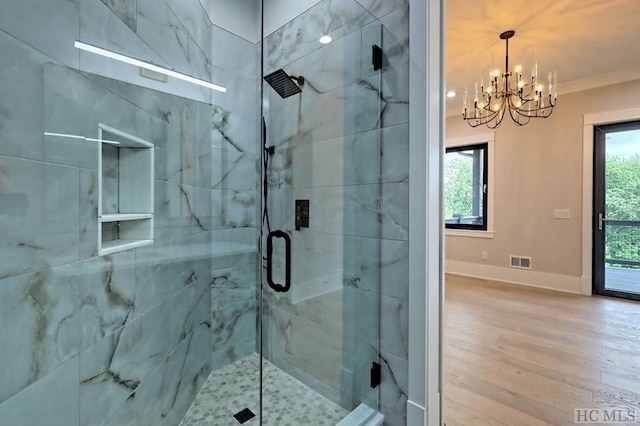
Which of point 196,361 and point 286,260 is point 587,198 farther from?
point 196,361

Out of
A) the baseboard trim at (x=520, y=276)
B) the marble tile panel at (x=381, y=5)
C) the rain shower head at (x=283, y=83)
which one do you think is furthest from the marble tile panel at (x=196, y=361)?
the baseboard trim at (x=520, y=276)

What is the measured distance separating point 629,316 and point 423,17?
4019mm

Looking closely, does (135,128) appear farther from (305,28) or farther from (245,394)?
(245,394)

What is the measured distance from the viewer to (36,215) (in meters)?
0.94

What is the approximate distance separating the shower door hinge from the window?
3.91m

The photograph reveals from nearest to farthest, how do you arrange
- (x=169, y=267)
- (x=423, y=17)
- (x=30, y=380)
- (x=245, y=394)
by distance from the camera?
(x=30, y=380), (x=423, y=17), (x=169, y=267), (x=245, y=394)

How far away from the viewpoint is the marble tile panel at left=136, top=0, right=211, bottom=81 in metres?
1.49

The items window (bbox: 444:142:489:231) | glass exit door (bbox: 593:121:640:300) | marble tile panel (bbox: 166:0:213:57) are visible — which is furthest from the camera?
window (bbox: 444:142:489:231)

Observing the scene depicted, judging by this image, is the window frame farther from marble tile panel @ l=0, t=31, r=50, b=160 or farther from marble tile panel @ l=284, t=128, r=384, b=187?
marble tile panel @ l=0, t=31, r=50, b=160

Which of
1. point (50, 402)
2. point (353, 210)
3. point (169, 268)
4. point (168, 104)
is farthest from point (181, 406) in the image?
point (168, 104)

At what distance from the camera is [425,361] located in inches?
52.7

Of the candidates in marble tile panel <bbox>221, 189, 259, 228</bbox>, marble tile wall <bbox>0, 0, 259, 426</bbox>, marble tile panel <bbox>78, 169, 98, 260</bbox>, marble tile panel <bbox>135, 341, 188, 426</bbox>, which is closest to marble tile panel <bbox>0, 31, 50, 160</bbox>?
marble tile wall <bbox>0, 0, 259, 426</bbox>

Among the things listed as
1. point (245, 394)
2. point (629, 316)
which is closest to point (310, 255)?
point (245, 394)

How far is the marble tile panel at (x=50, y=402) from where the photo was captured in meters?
0.86
